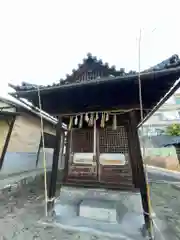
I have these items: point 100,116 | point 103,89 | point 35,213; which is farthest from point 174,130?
point 35,213

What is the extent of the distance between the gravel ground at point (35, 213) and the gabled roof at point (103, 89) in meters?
2.51

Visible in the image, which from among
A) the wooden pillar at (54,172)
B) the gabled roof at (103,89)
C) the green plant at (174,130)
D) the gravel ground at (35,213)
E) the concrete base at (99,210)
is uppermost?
the green plant at (174,130)

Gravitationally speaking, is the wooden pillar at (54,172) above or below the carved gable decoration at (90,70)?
below

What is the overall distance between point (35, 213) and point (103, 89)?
332 centimetres

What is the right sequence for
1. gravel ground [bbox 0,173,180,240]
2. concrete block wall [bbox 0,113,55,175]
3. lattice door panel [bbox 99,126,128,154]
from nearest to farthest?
1. gravel ground [bbox 0,173,180,240]
2. lattice door panel [bbox 99,126,128,154]
3. concrete block wall [bbox 0,113,55,175]

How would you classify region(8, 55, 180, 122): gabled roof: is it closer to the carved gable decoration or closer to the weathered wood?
the carved gable decoration

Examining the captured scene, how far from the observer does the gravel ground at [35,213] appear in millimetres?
2814

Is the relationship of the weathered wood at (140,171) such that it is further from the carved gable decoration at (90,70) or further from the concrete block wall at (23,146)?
the concrete block wall at (23,146)

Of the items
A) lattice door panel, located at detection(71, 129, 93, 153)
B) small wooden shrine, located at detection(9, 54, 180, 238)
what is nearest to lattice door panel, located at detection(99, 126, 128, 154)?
small wooden shrine, located at detection(9, 54, 180, 238)

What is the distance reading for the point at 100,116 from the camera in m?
3.86

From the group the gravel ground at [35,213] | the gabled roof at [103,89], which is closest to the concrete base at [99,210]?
the gravel ground at [35,213]

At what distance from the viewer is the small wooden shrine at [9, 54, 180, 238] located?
9.96 feet

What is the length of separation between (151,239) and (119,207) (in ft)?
3.12

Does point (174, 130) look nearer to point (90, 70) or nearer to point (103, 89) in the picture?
point (90, 70)
